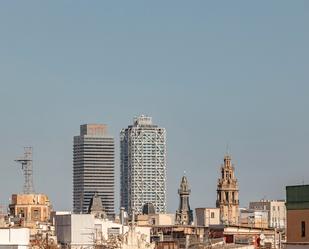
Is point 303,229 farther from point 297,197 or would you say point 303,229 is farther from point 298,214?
point 297,197

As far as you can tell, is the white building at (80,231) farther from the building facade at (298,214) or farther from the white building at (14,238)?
the building facade at (298,214)

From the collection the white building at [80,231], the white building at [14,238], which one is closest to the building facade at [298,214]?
the white building at [14,238]

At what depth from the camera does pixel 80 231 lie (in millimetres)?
178375

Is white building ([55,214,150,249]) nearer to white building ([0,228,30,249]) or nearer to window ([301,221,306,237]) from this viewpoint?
white building ([0,228,30,249])

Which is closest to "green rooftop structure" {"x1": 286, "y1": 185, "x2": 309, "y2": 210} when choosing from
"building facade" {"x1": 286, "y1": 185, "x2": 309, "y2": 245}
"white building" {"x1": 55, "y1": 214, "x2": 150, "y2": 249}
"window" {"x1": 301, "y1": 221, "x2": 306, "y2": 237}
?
"building facade" {"x1": 286, "y1": 185, "x2": 309, "y2": 245}

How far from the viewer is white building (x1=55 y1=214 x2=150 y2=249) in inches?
6826

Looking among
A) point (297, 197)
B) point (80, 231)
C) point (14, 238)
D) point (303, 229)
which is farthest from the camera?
point (80, 231)

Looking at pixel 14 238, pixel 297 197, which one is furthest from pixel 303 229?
pixel 14 238

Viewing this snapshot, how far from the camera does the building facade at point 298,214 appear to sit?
67562mm

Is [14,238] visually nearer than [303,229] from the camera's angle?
No

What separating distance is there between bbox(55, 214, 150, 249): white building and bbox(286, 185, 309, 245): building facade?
9975cm

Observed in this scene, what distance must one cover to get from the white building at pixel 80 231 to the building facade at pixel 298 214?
99.7m

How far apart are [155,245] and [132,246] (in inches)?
451

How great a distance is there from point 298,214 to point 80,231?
366ft
